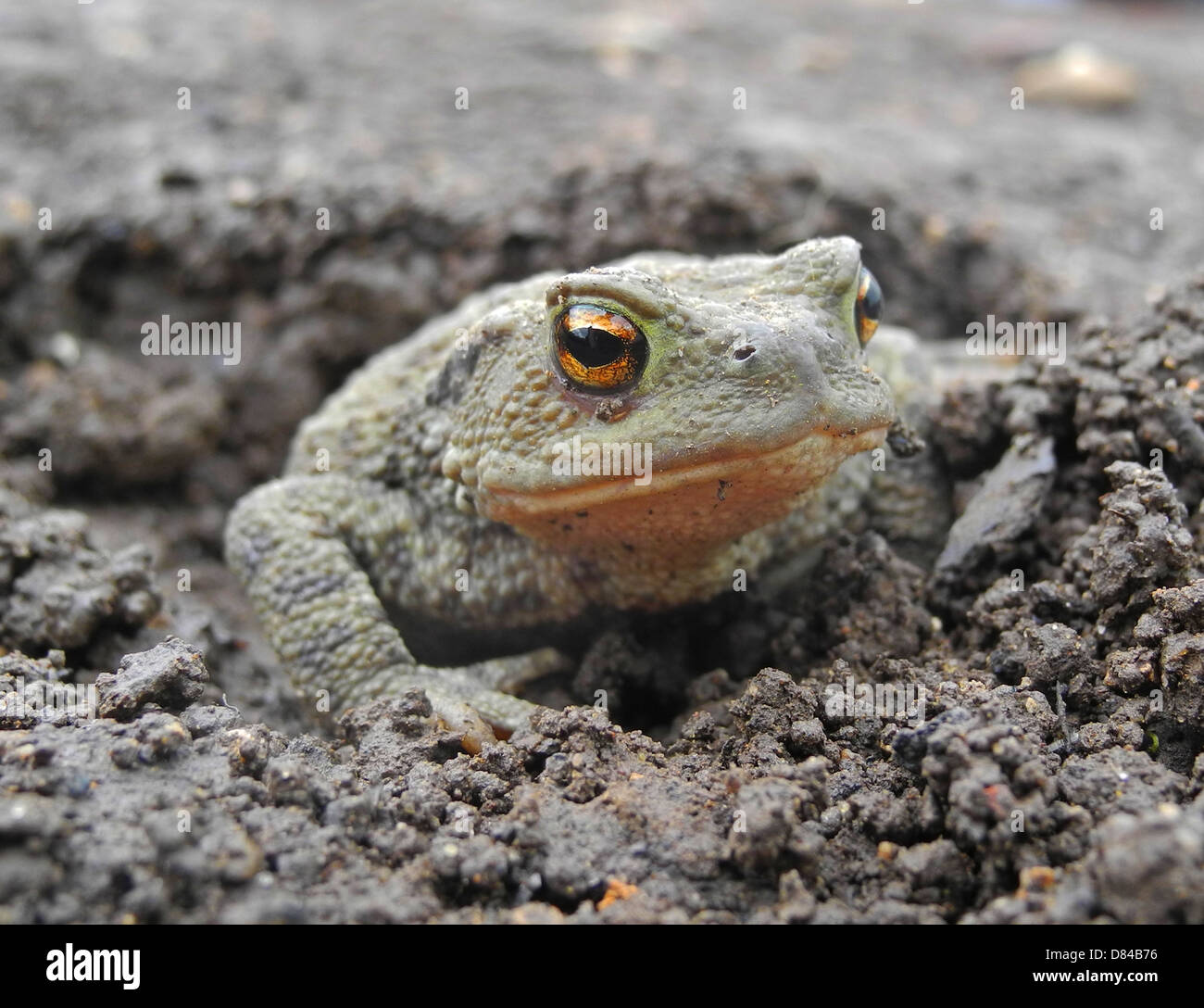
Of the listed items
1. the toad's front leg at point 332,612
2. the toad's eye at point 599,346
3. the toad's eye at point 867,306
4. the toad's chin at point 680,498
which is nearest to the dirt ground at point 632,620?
the toad's front leg at point 332,612

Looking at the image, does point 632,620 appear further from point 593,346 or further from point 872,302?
point 872,302

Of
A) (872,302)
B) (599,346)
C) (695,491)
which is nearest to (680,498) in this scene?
(695,491)

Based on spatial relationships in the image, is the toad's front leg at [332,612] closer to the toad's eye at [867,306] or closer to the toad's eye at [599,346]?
the toad's eye at [599,346]

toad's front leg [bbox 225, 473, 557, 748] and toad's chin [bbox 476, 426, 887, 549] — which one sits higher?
toad's chin [bbox 476, 426, 887, 549]

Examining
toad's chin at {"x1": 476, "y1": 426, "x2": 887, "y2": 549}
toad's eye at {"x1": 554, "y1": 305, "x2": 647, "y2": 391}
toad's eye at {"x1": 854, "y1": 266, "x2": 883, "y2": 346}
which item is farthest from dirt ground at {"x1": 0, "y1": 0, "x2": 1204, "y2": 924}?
toad's eye at {"x1": 554, "y1": 305, "x2": 647, "y2": 391}

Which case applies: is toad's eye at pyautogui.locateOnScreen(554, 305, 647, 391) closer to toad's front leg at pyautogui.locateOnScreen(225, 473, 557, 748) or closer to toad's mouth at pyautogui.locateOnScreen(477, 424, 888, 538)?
toad's mouth at pyautogui.locateOnScreen(477, 424, 888, 538)
